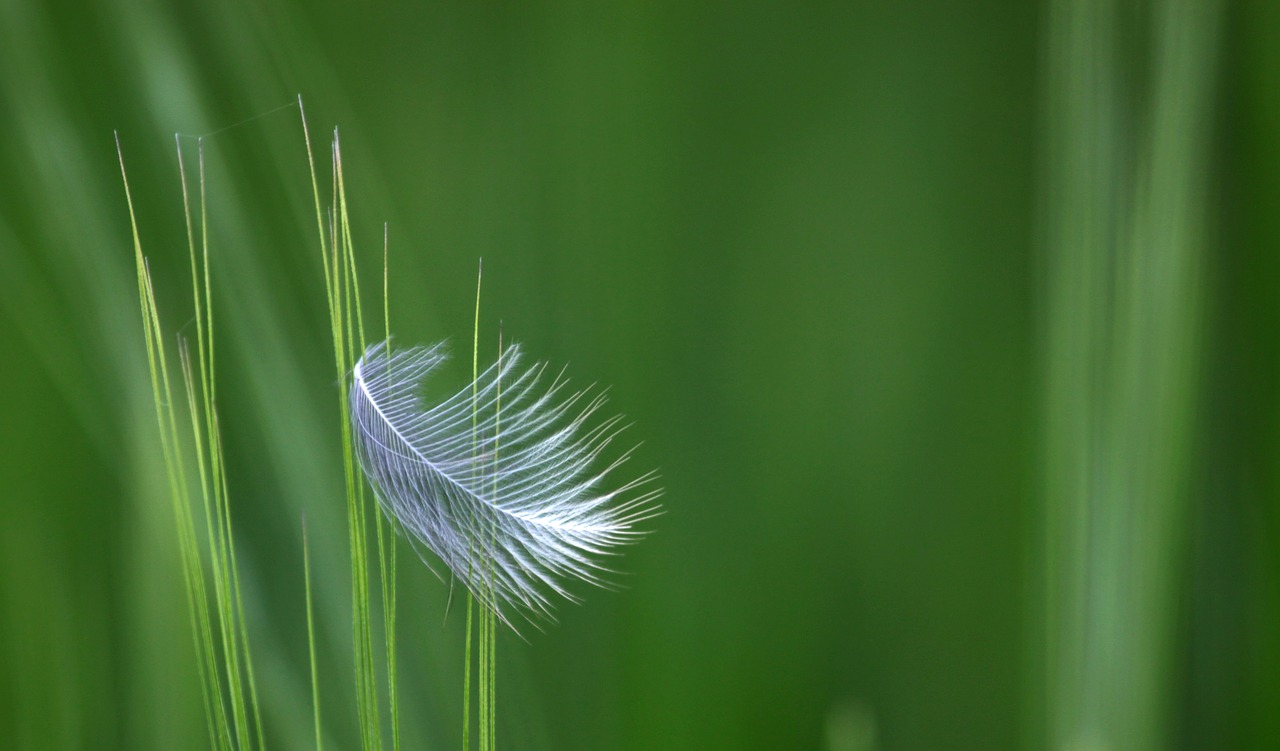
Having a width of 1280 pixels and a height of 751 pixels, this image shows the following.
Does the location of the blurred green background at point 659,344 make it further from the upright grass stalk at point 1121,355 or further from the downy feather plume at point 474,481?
the downy feather plume at point 474,481

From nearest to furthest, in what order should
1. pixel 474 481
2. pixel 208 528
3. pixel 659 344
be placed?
pixel 474 481 < pixel 208 528 < pixel 659 344

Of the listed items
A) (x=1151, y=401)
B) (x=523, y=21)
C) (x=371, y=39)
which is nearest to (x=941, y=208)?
(x=1151, y=401)

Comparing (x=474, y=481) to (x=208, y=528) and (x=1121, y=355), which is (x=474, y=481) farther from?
(x=1121, y=355)

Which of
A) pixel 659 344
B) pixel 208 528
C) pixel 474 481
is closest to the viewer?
pixel 474 481

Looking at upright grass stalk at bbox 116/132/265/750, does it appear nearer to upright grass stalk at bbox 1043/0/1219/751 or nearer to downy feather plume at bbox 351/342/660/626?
downy feather plume at bbox 351/342/660/626

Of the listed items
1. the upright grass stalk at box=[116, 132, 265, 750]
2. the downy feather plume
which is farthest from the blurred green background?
the downy feather plume

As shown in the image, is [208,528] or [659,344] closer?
[208,528]

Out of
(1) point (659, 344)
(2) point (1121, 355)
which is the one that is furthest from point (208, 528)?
(2) point (1121, 355)

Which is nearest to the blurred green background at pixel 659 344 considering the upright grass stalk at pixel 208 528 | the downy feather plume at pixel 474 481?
the upright grass stalk at pixel 208 528

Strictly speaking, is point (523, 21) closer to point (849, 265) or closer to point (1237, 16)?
point (849, 265)
